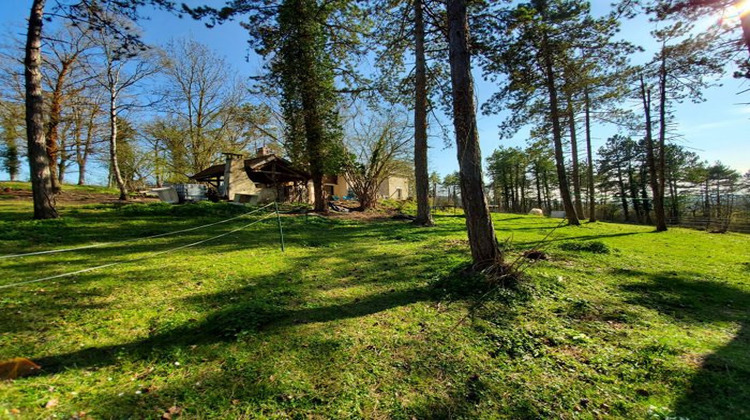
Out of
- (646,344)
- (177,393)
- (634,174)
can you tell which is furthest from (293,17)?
(634,174)

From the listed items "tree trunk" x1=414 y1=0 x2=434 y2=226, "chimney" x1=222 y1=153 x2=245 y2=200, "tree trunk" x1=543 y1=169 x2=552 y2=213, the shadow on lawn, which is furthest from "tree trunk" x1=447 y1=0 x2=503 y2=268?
"tree trunk" x1=543 y1=169 x2=552 y2=213

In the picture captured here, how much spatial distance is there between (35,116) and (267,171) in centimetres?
940

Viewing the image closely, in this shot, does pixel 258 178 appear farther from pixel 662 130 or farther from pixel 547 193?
pixel 547 193

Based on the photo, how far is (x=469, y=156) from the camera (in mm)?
3838

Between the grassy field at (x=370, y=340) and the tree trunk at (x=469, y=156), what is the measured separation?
0.55m

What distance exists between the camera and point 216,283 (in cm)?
403

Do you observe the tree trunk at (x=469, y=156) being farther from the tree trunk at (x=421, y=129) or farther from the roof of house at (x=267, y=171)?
the roof of house at (x=267, y=171)

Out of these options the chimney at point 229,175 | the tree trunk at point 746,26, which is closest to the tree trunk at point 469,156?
the tree trunk at point 746,26

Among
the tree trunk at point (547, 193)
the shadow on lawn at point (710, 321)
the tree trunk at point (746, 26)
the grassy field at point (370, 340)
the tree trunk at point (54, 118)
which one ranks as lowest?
the shadow on lawn at point (710, 321)

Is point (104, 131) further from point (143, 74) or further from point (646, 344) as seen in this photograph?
point (646, 344)

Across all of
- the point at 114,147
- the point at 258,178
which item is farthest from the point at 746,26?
the point at 114,147

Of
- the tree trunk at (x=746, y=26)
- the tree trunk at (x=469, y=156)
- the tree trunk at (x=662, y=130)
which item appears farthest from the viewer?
the tree trunk at (x=662, y=130)

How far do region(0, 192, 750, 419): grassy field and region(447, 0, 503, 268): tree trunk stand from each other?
55 centimetres

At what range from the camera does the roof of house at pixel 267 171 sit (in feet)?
51.9
